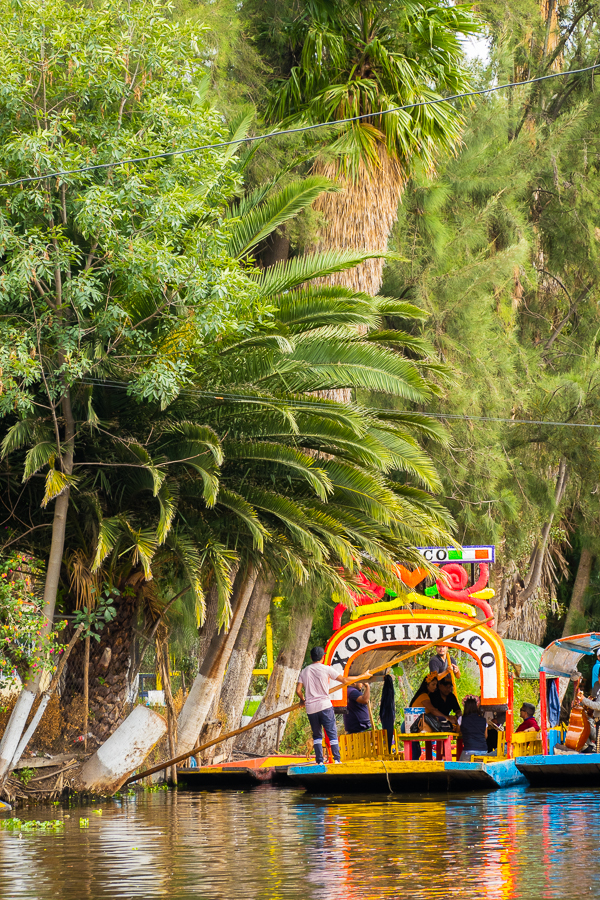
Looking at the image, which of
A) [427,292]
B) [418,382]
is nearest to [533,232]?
[427,292]

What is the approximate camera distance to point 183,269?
45.2ft

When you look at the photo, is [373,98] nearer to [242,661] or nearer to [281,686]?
[242,661]

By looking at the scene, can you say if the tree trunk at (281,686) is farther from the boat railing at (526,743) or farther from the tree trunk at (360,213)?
the tree trunk at (360,213)

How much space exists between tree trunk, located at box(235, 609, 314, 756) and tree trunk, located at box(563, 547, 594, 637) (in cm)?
1102

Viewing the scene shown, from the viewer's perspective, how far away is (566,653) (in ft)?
61.8

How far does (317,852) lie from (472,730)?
26.2ft

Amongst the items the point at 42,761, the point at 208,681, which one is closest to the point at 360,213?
the point at 208,681

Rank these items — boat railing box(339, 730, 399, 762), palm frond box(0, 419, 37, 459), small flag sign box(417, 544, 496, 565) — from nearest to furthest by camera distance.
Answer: palm frond box(0, 419, 37, 459)
boat railing box(339, 730, 399, 762)
small flag sign box(417, 544, 496, 565)

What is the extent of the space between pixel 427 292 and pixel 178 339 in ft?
30.9

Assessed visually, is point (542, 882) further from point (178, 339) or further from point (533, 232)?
point (533, 232)

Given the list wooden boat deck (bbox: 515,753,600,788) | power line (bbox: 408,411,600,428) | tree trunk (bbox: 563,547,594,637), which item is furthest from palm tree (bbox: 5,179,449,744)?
tree trunk (bbox: 563,547,594,637)

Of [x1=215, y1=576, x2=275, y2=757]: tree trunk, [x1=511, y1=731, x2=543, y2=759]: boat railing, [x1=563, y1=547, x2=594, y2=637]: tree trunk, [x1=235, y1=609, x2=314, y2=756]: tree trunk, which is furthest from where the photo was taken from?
[x1=563, y1=547, x2=594, y2=637]: tree trunk

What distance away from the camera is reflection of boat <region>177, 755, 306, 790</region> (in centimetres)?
1805

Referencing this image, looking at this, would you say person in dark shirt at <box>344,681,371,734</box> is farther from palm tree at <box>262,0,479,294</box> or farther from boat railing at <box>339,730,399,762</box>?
palm tree at <box>262,0,479,294</box>
